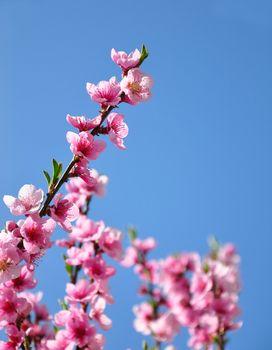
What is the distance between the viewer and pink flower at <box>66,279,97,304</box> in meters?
2.71

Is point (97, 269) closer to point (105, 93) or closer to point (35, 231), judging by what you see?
point (35, 231)

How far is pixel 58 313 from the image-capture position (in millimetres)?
2578

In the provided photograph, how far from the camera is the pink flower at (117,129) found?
2.14 meters

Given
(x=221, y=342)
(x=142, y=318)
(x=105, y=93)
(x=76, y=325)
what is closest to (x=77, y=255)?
(x=76, y=325)

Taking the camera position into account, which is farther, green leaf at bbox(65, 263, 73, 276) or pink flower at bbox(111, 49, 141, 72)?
green leaf at bbox(65, 263, 73, 276)

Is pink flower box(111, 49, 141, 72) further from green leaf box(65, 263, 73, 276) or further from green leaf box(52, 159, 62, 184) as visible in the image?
green leaf box(65, 263, 73, 276)

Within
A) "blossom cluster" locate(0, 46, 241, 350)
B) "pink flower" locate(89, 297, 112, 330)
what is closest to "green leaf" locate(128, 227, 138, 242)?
"blossom cluster" locate(0, 46, 241, 350)

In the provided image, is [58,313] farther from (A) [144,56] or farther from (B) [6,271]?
(A) [144,56]

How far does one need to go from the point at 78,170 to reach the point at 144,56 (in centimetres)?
58

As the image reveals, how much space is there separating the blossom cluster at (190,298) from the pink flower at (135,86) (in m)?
1.46

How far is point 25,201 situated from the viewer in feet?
6.52

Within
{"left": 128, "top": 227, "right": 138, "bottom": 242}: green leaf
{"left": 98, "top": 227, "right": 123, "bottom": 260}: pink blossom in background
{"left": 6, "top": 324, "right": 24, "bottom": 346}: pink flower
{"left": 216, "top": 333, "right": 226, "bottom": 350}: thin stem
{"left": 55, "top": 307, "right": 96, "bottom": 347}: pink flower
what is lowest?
{"left": 6, "top": 324, "right": 24, "bottom": 346}: pink flower

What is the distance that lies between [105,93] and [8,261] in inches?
32.1

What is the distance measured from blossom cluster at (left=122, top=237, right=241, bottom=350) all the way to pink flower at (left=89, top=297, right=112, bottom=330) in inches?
11.1
